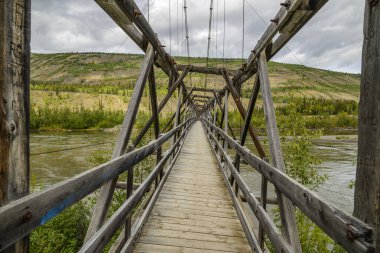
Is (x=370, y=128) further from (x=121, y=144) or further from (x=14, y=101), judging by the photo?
(x=121, y=144)

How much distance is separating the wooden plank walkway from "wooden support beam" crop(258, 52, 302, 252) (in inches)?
29.8

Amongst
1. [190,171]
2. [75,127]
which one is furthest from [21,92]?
[75,127]

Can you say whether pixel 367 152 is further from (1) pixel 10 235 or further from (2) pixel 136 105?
(2) pixel 136 105

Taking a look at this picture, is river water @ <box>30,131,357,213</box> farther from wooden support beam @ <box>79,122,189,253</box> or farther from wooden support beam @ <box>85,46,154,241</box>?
wooden support beam @ <box>79,122,189,253</box>

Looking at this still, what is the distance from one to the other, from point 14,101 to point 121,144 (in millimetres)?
1815

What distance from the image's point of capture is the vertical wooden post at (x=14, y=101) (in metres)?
1.10

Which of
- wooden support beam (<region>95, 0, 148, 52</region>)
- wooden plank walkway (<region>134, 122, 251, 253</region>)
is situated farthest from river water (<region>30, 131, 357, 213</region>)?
wooden support beam (<region>95, 0, 148, 52</region>)

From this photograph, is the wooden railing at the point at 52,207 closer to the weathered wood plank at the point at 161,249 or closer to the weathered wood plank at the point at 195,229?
the weathered wood plank at the point at 161,249

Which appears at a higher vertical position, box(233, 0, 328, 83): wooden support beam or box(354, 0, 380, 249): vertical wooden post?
box(233, 0, 328, 83): wooden support beam

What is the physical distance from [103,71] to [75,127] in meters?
109

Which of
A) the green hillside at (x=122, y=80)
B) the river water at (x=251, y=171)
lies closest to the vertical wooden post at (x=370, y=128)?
the river water at (x=251, y=171)

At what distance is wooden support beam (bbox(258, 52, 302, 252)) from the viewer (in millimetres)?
2365

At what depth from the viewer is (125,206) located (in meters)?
2.37

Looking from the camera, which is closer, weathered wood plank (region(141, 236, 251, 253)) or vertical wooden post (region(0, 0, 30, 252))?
vertical wooden post (region(0, 0, 30, 252))
